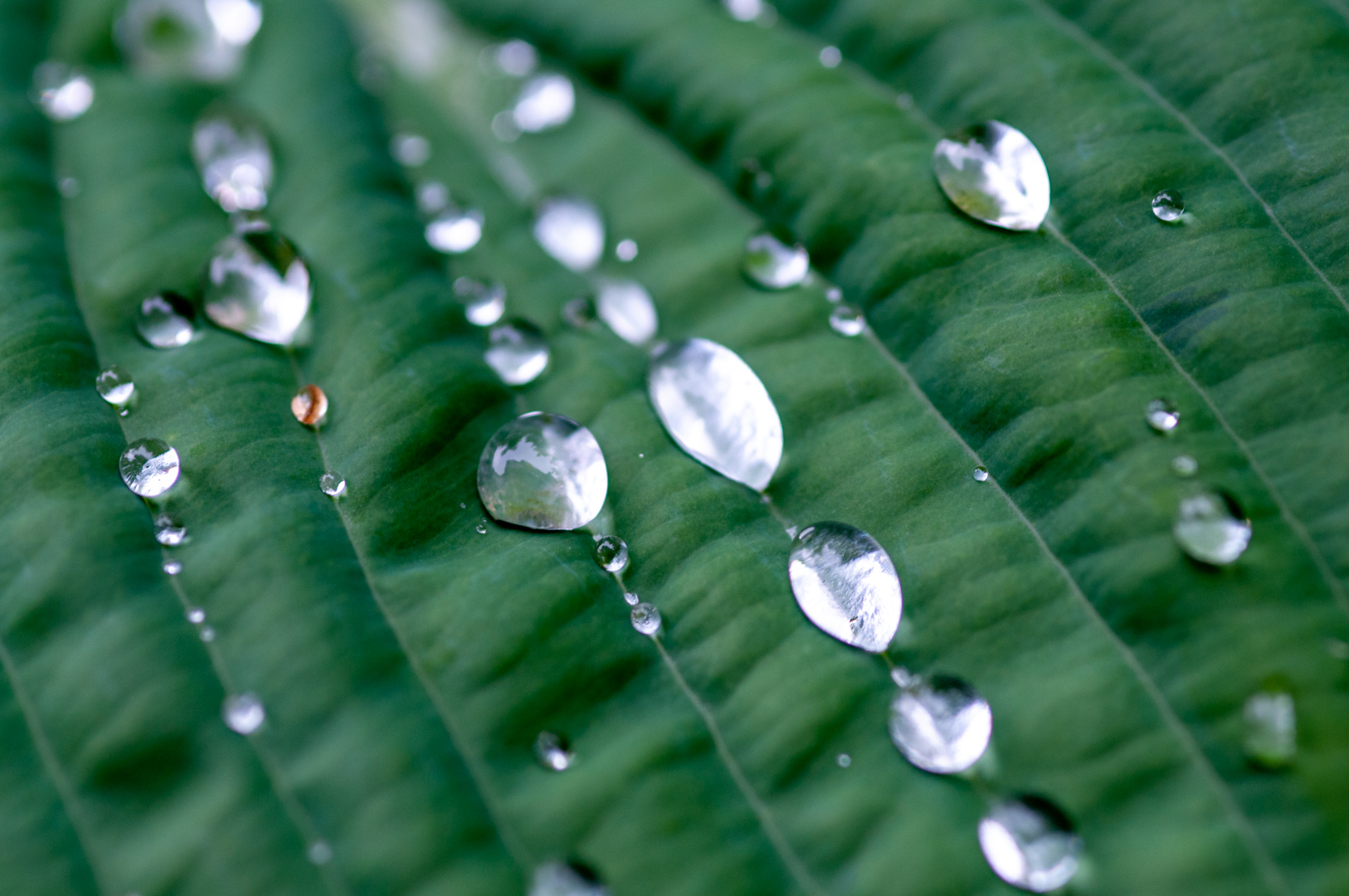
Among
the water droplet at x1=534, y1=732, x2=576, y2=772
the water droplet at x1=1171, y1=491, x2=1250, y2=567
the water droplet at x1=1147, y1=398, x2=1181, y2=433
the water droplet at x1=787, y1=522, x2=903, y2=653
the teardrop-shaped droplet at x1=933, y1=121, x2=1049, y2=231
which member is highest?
the teardrop-shaped droplet at x1=933, y1=121, x2=1049, y2=231

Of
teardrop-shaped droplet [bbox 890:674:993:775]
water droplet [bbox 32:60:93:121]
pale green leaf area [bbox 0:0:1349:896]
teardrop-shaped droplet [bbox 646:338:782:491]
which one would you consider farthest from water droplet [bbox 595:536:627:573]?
water droplet [bbox 32:60:93:121]

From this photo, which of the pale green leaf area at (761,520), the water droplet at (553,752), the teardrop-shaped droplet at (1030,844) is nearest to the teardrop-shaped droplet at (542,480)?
the pale green leaf area at (761,520)

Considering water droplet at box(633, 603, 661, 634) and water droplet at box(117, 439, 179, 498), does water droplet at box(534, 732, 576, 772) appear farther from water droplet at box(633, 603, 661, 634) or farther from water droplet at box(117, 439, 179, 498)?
water droplet at box(117, 439, 179, 498)

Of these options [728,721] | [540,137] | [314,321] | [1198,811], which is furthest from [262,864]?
[540,137]

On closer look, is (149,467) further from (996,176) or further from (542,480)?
(996,176)

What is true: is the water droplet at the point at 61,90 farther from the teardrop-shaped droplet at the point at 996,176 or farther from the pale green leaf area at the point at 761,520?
the teardrop-shaped droplet at the point at 996,176

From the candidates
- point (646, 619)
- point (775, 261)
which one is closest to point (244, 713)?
point (646, 619)

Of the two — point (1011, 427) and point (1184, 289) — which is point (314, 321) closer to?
point (1011, 427)
